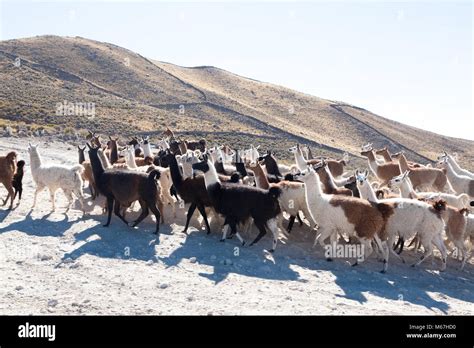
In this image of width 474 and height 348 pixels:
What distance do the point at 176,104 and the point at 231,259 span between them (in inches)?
2311

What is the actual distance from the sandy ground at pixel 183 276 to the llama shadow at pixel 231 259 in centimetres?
2

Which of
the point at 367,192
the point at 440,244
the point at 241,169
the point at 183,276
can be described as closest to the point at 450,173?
the point at 440,244

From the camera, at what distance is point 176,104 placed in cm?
6606

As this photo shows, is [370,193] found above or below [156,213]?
above

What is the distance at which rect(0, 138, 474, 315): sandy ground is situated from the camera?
6.79 metres

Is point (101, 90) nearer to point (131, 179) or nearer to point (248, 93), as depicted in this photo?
point (248, 93)

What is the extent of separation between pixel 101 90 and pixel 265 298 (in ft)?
201

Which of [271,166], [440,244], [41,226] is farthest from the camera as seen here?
[271,166]

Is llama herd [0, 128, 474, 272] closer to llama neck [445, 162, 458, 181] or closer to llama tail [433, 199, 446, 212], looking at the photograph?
llama tail [433, 199, 446, 212]

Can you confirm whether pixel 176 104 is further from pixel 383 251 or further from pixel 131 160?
pixel 383 251

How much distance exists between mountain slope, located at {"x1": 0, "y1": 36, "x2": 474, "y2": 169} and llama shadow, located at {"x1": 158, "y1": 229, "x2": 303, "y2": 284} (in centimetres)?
3235

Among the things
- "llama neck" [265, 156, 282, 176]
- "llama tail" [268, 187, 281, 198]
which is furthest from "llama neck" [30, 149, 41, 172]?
"llama neck" [265, 156, 282, 176]

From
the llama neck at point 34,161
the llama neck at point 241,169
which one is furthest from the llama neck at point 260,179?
the llama neck at point 34,161

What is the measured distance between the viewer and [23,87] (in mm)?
52750
